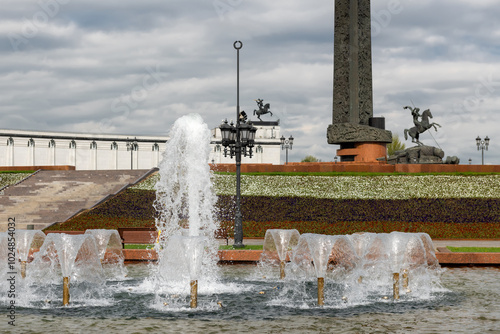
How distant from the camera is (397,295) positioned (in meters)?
11.8

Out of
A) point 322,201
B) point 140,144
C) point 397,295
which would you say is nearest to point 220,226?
point 322,201

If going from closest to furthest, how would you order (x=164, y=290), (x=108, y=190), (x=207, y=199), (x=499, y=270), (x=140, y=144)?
1. (x=164, y=290)
2. (x=499, y=270)
3. (x=207, y=199)
4. (x=108, y=190)
5. (x=140, y=144)

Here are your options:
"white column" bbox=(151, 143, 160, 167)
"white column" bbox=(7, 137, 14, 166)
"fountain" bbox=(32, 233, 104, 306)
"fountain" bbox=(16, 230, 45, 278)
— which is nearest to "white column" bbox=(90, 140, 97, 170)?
"white column" bbox=(151, 143, 160, 167)

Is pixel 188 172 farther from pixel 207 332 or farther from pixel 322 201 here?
pixel 322 201

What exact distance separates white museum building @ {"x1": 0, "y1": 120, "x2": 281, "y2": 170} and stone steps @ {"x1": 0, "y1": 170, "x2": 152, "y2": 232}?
56.0 metres

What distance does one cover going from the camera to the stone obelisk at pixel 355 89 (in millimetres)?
39562

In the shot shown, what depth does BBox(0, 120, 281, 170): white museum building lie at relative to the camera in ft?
322

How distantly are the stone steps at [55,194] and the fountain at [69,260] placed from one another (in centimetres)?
1308

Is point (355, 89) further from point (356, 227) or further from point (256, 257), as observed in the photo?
point (256, 257)

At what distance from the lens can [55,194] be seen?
1332 inches

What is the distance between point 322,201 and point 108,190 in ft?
38.8

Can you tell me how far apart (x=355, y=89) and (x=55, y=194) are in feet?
62.1

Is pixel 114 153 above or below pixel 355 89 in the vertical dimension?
above

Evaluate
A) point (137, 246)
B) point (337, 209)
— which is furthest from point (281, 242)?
point (337, 209)
